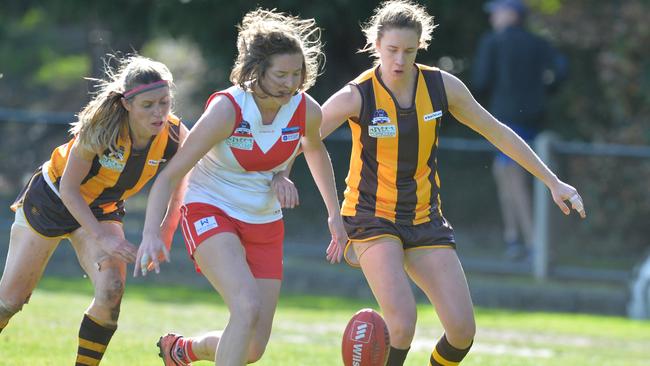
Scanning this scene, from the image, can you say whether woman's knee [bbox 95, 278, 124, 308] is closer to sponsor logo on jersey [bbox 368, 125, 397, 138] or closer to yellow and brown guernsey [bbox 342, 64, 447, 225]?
yellow and brown guernsey [bbox 342, 64, 447, 225]

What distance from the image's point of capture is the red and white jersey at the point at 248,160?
5.89 m

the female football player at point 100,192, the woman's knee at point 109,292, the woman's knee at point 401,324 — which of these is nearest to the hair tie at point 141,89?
the female football player at point 100,192

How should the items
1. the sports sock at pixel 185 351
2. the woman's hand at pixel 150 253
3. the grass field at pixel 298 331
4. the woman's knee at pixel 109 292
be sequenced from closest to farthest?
1. the woman's hand at pixel 150 253
2. the woman's knee at pixel 109 292
3. the sports sock at pixel 185 351
4. the grass field at pixel 298 331

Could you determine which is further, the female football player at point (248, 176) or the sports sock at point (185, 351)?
the sports sock at point (185, 351)

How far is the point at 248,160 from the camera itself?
5.93 meters

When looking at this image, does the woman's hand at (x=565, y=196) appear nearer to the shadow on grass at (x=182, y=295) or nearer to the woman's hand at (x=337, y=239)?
the woman's hand at (x=337, y=239)

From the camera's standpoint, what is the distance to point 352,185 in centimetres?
652

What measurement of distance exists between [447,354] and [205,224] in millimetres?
1452

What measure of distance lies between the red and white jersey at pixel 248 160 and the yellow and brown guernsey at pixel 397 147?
0.45 meters

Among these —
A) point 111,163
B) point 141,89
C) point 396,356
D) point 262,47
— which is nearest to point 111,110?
point 141,89

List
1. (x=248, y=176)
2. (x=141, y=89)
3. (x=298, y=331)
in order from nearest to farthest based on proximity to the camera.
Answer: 1. (x=141, y=89)
2. (x=248, y=176)
3. (x=298, y=331)

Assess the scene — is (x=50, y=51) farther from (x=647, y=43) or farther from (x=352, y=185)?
(x=352, y=185)

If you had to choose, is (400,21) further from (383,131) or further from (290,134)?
A: (290,134)

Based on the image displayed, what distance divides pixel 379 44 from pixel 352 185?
77cm
